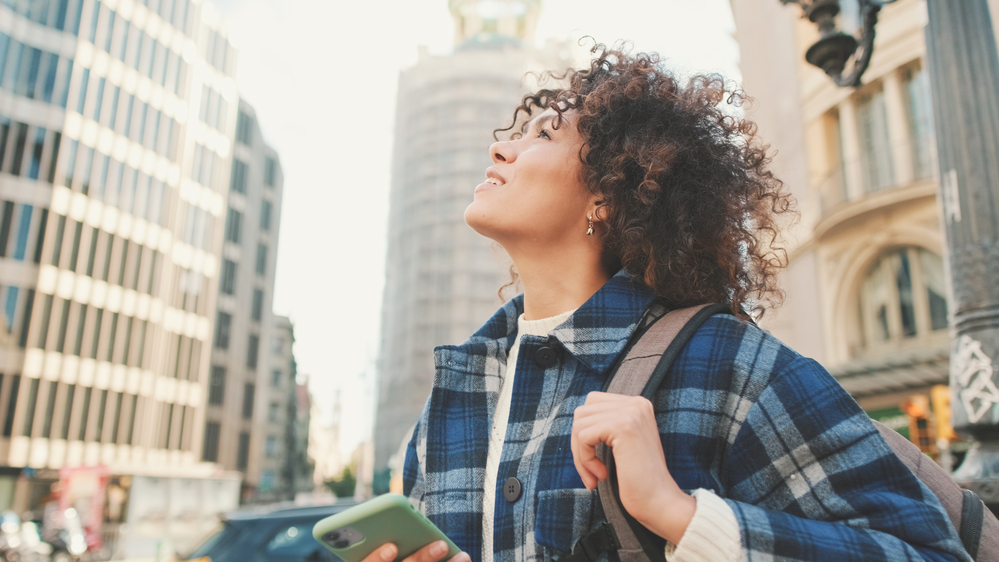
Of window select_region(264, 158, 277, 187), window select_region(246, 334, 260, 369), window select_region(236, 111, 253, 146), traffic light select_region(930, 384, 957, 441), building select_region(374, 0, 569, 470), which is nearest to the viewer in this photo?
traffic light select_region(930, 384, 957, 441)

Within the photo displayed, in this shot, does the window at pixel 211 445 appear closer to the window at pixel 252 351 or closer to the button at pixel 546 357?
the window at pixel 252 351

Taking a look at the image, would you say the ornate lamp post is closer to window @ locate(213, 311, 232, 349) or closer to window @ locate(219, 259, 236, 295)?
window @ locate(213, 311, 232, 349)

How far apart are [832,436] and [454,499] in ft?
2.81

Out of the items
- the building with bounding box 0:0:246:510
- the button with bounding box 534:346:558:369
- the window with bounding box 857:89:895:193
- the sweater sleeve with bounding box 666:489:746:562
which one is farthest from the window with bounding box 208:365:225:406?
the sweater sleeve with bounding box 666:489:746:562

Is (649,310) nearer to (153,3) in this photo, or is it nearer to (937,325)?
(937,325)

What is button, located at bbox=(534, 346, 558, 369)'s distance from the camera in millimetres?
1829

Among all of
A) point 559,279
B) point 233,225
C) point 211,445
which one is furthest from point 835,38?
point 233,225

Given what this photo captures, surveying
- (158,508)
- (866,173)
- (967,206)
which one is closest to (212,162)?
(158,508)

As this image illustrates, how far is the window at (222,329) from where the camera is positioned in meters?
44.9

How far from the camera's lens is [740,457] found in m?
1.46

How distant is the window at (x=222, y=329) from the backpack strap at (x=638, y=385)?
46.3 meters

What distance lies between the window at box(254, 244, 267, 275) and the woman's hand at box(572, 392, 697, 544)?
5149 centimetres

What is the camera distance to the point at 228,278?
151 feet

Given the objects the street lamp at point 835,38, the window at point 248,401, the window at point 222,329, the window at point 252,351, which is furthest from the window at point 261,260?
the street lamp at point 835,38
